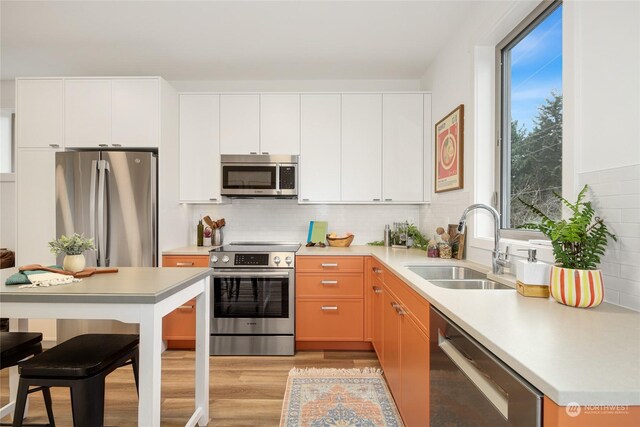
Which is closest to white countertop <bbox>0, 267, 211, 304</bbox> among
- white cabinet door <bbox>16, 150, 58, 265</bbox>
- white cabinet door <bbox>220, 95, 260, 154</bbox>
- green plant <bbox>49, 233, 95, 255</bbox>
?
green plant <bbox>49, 233, 95, 255</bbox>

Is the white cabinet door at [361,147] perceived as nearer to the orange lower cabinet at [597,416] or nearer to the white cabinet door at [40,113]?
the white cabinet door at [40,113]

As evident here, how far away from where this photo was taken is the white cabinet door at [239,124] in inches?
139

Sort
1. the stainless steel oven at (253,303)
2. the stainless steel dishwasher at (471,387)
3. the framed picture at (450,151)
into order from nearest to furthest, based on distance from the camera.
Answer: the stainless steel dishwasher at (471,387) < the framed picture at (450,151) < the stainless steel oven at (253,303)

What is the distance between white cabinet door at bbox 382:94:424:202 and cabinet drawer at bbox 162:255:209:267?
1.85 m

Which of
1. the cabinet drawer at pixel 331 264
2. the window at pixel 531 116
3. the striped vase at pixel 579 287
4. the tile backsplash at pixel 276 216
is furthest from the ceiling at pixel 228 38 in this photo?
the striped vase at pixel 579 287

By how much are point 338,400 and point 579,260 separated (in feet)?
5.62

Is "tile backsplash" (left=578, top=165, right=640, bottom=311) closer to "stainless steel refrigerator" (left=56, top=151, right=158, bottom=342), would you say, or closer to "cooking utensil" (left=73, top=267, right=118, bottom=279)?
"cooking utensil" (left=73, top=267, right=118, bottom=279)

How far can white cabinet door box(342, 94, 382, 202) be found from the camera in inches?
139

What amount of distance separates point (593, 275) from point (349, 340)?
2290 mm

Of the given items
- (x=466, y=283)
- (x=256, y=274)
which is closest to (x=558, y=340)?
(x=466, y=283)

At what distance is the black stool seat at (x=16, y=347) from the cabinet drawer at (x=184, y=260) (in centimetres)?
134

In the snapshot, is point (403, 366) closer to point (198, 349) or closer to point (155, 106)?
point (198, 349)

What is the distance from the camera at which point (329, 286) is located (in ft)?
10.5

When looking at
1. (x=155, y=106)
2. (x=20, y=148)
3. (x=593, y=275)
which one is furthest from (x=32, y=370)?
(x=20, y=148)
